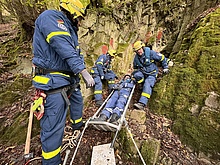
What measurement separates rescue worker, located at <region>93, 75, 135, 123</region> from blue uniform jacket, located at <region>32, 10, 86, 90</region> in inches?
56.2

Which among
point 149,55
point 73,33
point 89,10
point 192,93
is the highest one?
point 89,10

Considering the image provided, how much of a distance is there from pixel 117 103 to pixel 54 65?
6.87 ft

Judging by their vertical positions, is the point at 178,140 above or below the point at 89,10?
below

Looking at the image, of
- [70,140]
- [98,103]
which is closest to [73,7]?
[70,140]

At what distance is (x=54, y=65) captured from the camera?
2664 mm

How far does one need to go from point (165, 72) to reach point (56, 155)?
3.59m

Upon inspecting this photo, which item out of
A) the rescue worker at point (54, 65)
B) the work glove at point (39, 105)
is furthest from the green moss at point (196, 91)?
the work glove at point (39, 105)

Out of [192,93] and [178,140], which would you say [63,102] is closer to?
[178,140]

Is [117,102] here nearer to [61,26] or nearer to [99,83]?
[99,83]

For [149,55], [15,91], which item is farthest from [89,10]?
[15,91]

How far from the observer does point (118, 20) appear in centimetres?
936

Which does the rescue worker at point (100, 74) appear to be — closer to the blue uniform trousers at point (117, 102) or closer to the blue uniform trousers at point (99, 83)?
the blue uniform trousers at point (99, 83)

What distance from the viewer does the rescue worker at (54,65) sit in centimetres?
245

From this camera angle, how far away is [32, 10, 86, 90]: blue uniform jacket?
2.43 m
